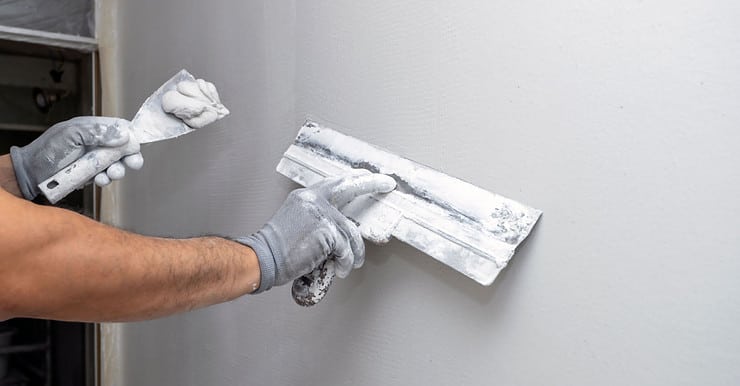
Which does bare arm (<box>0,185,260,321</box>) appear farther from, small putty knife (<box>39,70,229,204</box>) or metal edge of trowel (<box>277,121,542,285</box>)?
small putty knife (<box>39,70,229,204</box>)

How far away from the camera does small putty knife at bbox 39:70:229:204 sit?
1401 mm

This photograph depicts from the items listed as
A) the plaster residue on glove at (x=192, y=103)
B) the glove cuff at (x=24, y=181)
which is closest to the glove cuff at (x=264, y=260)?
the plaster residue on glove at (x=192, y=103)

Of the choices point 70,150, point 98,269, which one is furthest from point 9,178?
point 98,269

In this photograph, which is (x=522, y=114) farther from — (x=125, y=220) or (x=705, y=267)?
(x=125, y=220)

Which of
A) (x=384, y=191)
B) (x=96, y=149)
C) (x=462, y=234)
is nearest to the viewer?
(x=462, y=234)

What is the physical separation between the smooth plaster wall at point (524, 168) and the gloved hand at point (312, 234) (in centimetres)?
13

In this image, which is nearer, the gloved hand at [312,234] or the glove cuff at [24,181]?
the gloved hand at [312,234]

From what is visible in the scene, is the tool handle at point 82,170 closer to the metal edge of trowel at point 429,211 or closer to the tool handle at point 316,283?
the metal edge of trowel at point 429,211

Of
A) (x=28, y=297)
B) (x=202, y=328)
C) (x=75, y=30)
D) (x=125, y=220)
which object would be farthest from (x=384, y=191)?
(x=75, y=30)

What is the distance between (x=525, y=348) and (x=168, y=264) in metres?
0.64

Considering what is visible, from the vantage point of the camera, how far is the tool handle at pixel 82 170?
1396mm

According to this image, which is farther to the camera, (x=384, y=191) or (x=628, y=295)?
(x=384, y=191)

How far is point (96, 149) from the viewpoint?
140 cm

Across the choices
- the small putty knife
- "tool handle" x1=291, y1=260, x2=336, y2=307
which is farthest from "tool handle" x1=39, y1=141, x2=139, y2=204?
"tool handle" x1=291, y1=260, x2=336, y2=307
